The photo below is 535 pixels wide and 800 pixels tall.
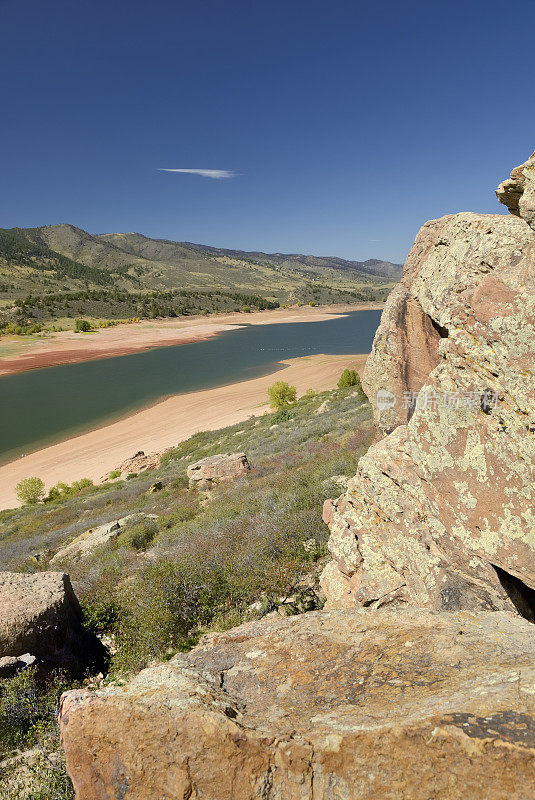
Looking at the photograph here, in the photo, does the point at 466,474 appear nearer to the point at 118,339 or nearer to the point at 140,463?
the point at 140,463

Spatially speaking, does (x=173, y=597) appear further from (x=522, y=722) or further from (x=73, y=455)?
(x=73, y=455)

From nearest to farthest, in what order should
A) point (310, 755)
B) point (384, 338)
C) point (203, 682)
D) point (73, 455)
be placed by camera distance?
point (310, 755) → point (203, 682) → point (384, 338) → point (73, 455)

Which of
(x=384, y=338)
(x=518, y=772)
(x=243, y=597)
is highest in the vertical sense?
(x=384, y=338)

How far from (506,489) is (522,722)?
2.43m

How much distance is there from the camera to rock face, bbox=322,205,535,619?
4117mm

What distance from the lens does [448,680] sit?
9.31ft

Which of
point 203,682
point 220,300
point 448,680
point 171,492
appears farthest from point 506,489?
point 220,300

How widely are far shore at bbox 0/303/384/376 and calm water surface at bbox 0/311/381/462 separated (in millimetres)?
4856

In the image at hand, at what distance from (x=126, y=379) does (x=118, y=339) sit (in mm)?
37079

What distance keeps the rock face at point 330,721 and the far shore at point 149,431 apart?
20.6 m

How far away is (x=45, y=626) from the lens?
647cm

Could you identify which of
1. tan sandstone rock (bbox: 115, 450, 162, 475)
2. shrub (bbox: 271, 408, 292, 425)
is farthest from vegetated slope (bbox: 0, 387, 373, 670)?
shrub (bbox: 271, 408, 292, 425)

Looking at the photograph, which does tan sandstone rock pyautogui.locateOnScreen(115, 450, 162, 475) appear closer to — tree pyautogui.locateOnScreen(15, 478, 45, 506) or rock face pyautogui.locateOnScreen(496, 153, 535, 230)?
tree pyautogui.locateOnScreen(15, 478, 45, 506)

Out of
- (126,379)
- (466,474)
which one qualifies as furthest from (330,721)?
(126,379)
